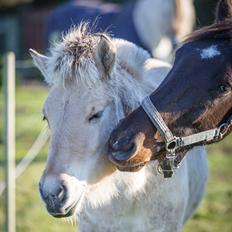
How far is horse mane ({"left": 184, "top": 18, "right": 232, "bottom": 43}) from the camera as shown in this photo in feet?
11.0

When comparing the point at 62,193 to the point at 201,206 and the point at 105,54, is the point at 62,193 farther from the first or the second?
the point at 201,206

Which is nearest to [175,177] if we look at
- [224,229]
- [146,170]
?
[146,170]

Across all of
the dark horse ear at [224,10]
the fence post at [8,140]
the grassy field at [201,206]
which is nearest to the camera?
the dark horse ear at [224,10]

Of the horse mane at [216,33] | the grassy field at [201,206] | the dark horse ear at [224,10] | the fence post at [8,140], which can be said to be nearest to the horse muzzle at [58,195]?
the horse mane at [216,33]

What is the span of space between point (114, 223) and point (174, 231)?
365 millimetres

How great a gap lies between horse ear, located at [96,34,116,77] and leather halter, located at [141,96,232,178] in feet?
0.95

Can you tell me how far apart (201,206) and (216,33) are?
3594 mm

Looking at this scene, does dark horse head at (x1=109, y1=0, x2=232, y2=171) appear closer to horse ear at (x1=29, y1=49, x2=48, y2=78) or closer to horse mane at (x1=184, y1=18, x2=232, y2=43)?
horse mane at (x1=184, y1=18, x2=232, y2=43)

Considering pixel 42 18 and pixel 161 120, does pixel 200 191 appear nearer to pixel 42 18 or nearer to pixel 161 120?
pixel 161 120

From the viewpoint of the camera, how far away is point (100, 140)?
3352mm

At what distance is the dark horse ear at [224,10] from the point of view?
361cm

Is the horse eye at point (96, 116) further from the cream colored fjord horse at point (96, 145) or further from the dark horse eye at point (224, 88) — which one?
the dark horse eye at point (224, 88)

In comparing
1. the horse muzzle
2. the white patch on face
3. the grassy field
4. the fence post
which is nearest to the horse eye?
the horse muzzle

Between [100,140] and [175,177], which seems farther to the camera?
[175,177]
